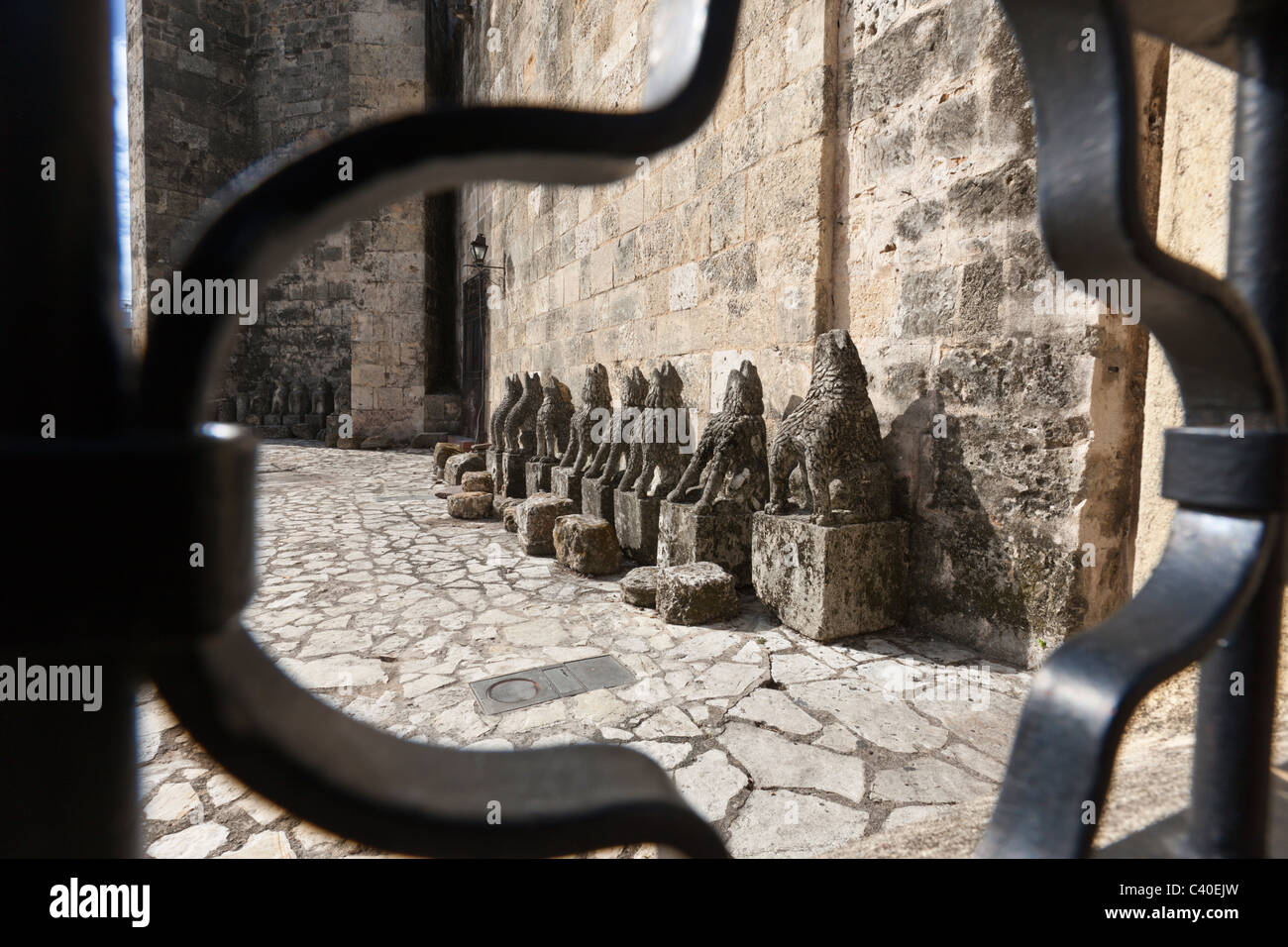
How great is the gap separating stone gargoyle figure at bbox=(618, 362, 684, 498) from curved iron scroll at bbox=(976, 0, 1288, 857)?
4017 millimetres

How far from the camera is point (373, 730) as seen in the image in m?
0.37

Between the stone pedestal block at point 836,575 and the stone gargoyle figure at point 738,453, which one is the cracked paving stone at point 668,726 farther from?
the stone gargoyle figure at point 738,453

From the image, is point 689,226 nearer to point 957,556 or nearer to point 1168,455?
point 957,556

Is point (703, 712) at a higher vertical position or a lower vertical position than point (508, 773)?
lower

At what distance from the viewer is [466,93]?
1314 centimetres

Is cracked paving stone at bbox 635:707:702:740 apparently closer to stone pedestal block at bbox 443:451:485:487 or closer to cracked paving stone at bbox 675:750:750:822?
cracked paving stone at bbox 675:750:750:822

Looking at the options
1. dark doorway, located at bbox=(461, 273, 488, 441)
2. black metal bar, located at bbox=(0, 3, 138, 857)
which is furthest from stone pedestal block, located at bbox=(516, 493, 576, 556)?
dark doorway, located at bbox=(461, 273, 488, 441)

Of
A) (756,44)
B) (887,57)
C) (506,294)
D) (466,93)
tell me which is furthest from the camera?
(466,93)

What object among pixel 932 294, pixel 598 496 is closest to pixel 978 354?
pixel 932 294

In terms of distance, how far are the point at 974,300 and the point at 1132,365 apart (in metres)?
0.67

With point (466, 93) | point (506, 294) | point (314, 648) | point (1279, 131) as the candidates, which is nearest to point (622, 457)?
point (314, 648)

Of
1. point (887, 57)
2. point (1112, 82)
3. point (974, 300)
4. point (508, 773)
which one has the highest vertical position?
point (887, 57)

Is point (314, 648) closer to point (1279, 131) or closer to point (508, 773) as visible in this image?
point (508, 773)
